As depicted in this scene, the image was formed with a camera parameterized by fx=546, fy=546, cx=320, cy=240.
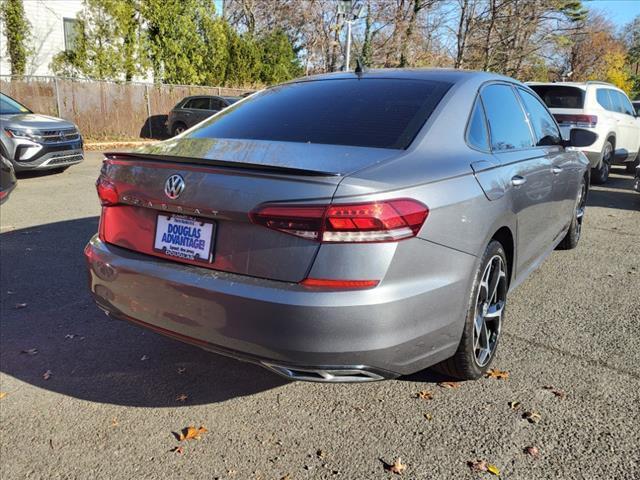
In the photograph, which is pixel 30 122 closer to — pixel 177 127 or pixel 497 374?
pixel 177 127

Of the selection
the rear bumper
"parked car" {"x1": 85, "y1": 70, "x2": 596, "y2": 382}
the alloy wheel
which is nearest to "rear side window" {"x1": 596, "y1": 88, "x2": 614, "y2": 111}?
"parked car" {"x1": 85, "y1": 70, "x2": 596, "y2": 382}

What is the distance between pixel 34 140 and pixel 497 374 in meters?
8.62

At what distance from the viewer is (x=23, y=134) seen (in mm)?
8961

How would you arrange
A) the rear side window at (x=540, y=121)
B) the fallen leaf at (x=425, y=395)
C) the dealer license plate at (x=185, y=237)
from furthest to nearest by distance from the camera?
the rear side window at (x=540, y=121)
the fallen leaf at (x=425, y=395)
the dealer license plate at (x=185, y=237)

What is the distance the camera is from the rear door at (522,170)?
10.5ft

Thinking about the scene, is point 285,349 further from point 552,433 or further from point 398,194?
point 552,433

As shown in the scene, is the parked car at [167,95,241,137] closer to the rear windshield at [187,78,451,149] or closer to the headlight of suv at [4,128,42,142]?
the headlight of suv at [4,128,42,142]

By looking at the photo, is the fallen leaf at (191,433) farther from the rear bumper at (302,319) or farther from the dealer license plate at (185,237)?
the dealer license plate at (185,237)

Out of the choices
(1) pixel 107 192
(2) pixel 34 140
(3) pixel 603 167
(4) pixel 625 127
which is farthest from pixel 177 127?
(1) pixel 107 192

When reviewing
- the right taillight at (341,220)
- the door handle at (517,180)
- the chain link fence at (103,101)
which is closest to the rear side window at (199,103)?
the chain link fence at (103,101)

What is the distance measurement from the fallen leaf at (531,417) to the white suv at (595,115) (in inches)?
291

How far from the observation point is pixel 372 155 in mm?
2422

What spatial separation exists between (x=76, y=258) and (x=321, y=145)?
3434mm

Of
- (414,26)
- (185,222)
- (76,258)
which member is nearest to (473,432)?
(185,222)
